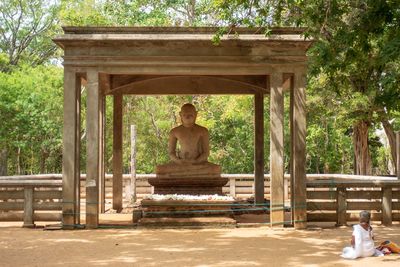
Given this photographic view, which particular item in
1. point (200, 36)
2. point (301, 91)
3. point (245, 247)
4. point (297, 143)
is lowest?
point (245, 247)

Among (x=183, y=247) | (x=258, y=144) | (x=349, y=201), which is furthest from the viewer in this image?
(x=258, y=144)

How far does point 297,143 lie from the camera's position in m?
11.7

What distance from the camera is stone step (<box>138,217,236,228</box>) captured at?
38.7ft

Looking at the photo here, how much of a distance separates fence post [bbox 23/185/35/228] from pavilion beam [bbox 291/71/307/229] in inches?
224

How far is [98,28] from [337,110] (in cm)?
1205

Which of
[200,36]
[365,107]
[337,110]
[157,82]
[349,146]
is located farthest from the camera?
[349,146]

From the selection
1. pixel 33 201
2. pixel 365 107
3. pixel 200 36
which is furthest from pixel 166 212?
pixel 365 107

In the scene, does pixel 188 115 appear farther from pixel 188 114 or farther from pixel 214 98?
pixel 214 98

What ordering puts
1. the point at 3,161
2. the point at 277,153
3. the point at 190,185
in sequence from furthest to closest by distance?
the point at 3,161, the point at 190,185, the point at 277,153

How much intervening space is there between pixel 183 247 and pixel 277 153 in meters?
3.34

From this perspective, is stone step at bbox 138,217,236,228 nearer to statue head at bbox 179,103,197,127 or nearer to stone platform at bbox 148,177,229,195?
stone platform at bbox 148,177,229,195

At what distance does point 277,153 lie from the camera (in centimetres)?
1166

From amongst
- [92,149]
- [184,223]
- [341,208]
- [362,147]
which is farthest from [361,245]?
[362,147]

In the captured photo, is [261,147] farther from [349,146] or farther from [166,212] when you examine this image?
[349,146]
